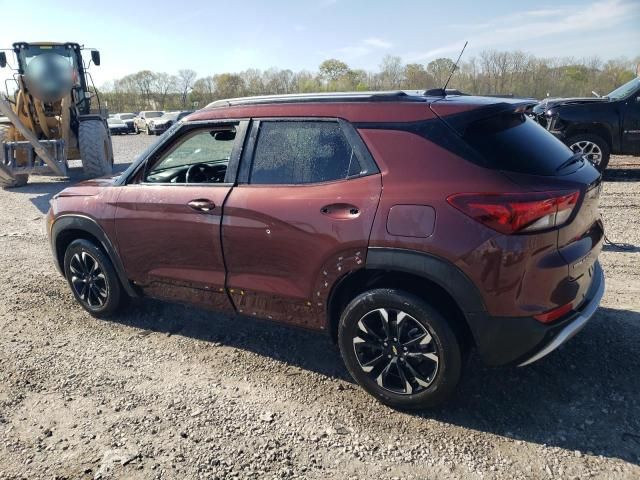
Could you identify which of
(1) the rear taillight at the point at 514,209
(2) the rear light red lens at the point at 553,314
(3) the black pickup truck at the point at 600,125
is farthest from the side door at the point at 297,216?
(3) the black pickup truck at the point at 600,125

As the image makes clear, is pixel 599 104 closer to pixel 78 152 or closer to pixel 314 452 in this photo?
pixel 314 452

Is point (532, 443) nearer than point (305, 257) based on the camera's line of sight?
Yes

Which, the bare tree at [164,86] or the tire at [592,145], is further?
the bare tree at [164,86]

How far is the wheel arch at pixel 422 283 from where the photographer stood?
101 inches

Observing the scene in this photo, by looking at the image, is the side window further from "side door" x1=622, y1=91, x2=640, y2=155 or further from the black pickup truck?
"side door" x1=622, y1=91, x2=640, y2=155

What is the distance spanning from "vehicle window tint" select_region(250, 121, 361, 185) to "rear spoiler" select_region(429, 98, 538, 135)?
543mm

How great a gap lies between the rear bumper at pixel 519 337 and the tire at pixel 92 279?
3.05m

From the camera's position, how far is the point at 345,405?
3.04 metres

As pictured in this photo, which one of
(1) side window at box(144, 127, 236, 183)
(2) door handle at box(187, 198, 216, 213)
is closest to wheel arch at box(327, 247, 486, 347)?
(2) door handle at box(187, 198, 216, 213)

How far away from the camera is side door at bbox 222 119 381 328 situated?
9.25 feet

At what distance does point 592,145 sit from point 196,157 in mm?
8078

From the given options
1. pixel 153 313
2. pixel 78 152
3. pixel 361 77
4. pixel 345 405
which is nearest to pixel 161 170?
pixel 153 313

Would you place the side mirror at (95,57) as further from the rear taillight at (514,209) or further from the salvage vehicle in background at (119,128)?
the salvage vehicle in background at (119,128)

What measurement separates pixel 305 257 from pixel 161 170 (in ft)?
5.44
